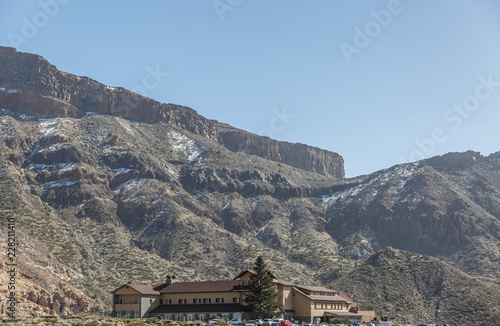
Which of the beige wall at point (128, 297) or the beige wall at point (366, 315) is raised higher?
the beige wall at point (128, 297)

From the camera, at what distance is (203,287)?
96750 millimetres

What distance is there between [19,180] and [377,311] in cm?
10464

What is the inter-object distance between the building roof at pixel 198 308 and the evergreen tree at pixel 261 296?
2.66m

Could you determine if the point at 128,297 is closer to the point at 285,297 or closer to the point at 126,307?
the point at 126,307

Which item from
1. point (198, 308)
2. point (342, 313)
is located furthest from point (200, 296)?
point (342, 313)

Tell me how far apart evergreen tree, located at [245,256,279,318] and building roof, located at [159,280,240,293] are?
526 cm

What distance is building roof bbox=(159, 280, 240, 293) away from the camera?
95.2 meters

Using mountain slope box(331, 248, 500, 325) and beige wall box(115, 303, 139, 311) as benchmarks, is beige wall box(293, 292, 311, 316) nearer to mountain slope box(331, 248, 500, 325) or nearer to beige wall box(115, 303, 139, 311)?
beige wall box(115, 303, 139, 311)

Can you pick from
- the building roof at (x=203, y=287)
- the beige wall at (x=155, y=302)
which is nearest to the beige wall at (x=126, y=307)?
the beige wall at (x=155, y=302)

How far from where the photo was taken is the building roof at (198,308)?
9228cm

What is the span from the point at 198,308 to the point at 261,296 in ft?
36.7

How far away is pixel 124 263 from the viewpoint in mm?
143250

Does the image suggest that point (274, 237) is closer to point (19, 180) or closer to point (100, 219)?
point (100, 219)

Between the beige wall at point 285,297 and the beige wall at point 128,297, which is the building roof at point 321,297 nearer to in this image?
the beige wall at point 285,297
